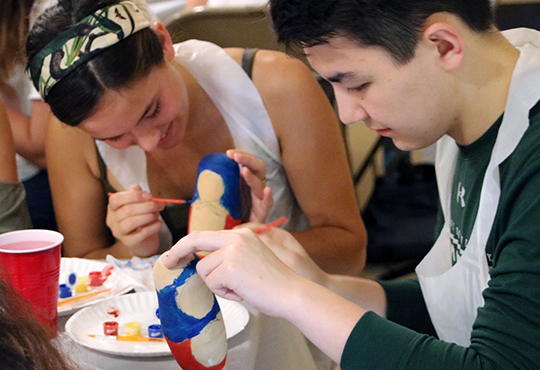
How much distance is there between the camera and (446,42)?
0.79 m

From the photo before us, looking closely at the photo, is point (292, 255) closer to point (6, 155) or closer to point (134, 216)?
point (134, 216)

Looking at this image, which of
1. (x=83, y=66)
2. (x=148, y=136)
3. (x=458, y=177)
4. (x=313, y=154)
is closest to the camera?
(x=458, y=177)

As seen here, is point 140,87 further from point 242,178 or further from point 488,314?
point 488,314

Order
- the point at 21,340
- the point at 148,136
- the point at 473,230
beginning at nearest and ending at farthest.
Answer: the point at 21,340 → the point at 473,230 → the point at 148,136

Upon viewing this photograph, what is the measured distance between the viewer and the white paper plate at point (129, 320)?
2.53 ft

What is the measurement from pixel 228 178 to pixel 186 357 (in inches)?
15.5

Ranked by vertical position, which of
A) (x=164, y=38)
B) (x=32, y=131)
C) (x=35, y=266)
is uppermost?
(x=164, y=38)

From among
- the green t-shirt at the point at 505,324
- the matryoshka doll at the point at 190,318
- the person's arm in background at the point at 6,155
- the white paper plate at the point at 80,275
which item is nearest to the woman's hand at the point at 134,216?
the white paper plate at the point at 80,275

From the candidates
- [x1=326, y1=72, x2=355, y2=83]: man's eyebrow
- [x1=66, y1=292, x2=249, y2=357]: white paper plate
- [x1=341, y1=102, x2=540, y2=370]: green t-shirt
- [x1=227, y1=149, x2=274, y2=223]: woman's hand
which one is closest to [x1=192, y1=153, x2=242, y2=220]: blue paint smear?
[x1=227, y1=149, x2=274, y2=223]: woman's hand

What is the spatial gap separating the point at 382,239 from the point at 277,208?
108cm

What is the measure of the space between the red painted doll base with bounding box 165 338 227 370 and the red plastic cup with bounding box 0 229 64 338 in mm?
173

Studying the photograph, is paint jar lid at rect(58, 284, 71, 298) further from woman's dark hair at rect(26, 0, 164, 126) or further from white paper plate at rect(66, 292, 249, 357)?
woman's dark hair at rect(26, 0, 164, 126)

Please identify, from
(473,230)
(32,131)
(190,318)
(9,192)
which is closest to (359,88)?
(473,230)

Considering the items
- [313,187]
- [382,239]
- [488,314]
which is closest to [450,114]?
[488,314]
